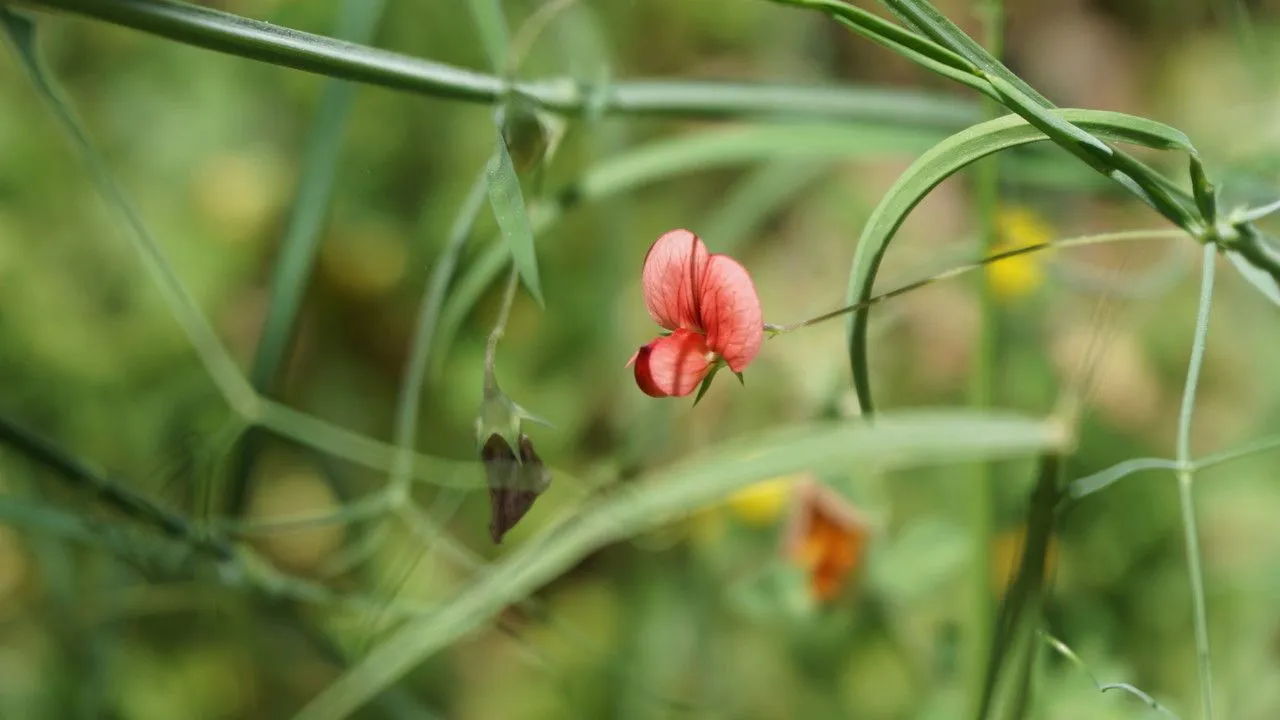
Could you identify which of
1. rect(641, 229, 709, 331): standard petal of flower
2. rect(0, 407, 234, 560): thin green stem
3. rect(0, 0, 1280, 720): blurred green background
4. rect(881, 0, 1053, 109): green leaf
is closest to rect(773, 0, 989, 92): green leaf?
rect(881, 0, 1053, 109): green leaf

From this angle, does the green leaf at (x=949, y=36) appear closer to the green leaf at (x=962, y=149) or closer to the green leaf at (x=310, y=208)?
the green leaf at (x=962, y=149)

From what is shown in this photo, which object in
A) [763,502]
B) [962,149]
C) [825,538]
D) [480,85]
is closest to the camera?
[962,149]

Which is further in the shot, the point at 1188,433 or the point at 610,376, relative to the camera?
the point at 610,376

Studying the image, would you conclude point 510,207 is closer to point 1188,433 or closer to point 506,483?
point 506,483

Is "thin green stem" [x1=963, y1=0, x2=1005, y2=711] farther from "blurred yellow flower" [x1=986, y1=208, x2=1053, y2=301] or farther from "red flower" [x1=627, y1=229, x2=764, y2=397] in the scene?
"blurred yellow flower" [x1=986, y1=208, x2=1053, y2=301]

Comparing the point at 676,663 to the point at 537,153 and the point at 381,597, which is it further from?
the point at 537,153

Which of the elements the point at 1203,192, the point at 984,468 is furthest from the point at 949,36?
the point at 984,468

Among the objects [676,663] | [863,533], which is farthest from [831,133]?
[676,663]
